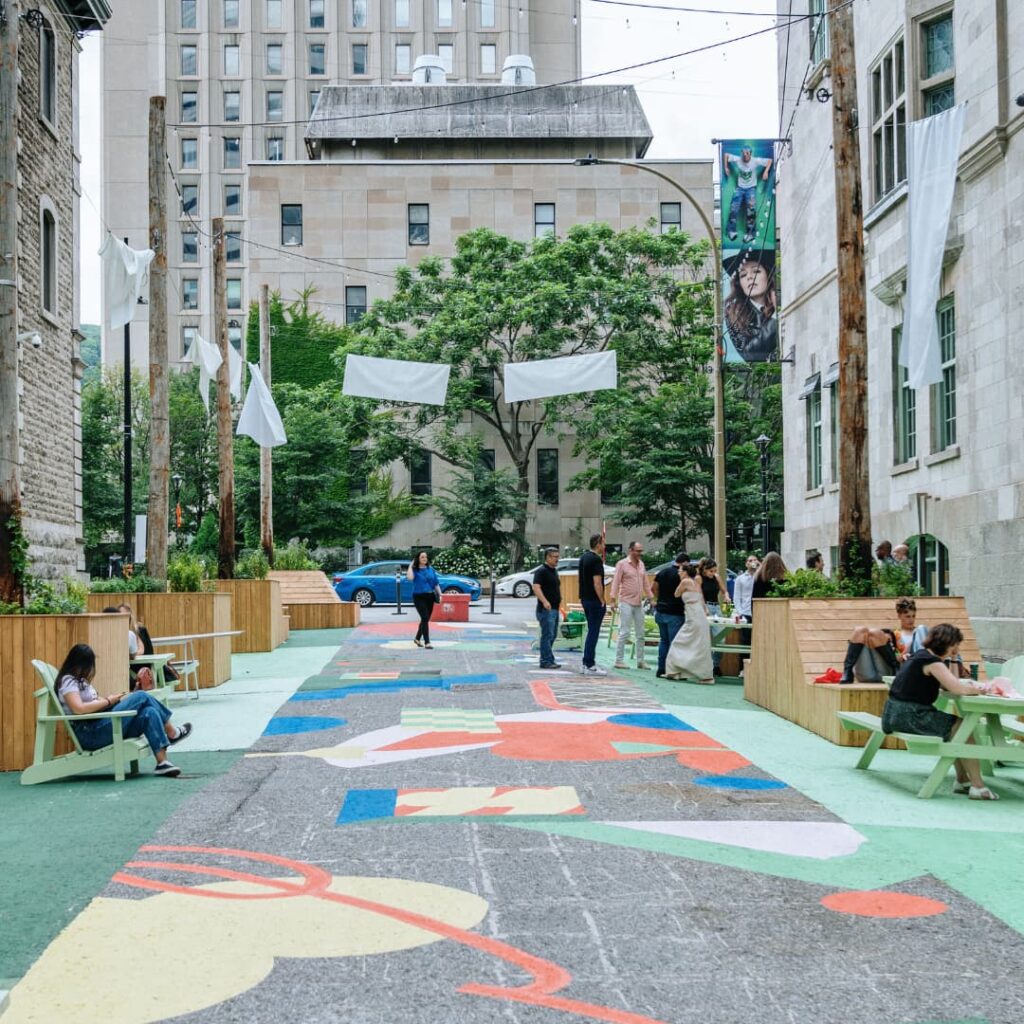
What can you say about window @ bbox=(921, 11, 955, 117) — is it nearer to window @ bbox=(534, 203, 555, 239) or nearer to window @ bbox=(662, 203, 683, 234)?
window @ bbox=(662, 203, 683, 234)

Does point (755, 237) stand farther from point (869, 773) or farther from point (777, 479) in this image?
point (777, 479)

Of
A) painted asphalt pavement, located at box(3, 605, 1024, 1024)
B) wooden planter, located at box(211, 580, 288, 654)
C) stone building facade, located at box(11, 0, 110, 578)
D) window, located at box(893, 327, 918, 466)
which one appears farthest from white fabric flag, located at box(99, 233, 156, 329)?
window, located at box(893, 327, 918, 466)

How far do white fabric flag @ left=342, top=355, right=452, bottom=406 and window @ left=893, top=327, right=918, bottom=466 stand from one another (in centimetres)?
853

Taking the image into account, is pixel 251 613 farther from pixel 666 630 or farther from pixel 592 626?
pixel 666 630

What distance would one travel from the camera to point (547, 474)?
194 feet

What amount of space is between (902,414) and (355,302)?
128 feet

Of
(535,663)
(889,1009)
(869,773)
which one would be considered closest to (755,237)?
(535,663)

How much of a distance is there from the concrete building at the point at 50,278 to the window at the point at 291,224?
3107cm

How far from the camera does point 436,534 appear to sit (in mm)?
57719

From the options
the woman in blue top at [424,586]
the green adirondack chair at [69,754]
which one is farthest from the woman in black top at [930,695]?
the woman in blue top at [424,586]

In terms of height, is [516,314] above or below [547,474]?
above

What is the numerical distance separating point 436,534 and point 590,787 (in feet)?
157

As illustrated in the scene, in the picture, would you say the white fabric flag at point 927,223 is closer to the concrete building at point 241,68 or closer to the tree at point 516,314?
the tree at point 516,314

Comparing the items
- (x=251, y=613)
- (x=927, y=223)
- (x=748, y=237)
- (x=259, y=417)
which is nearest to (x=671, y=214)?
(x=748, y=237)
